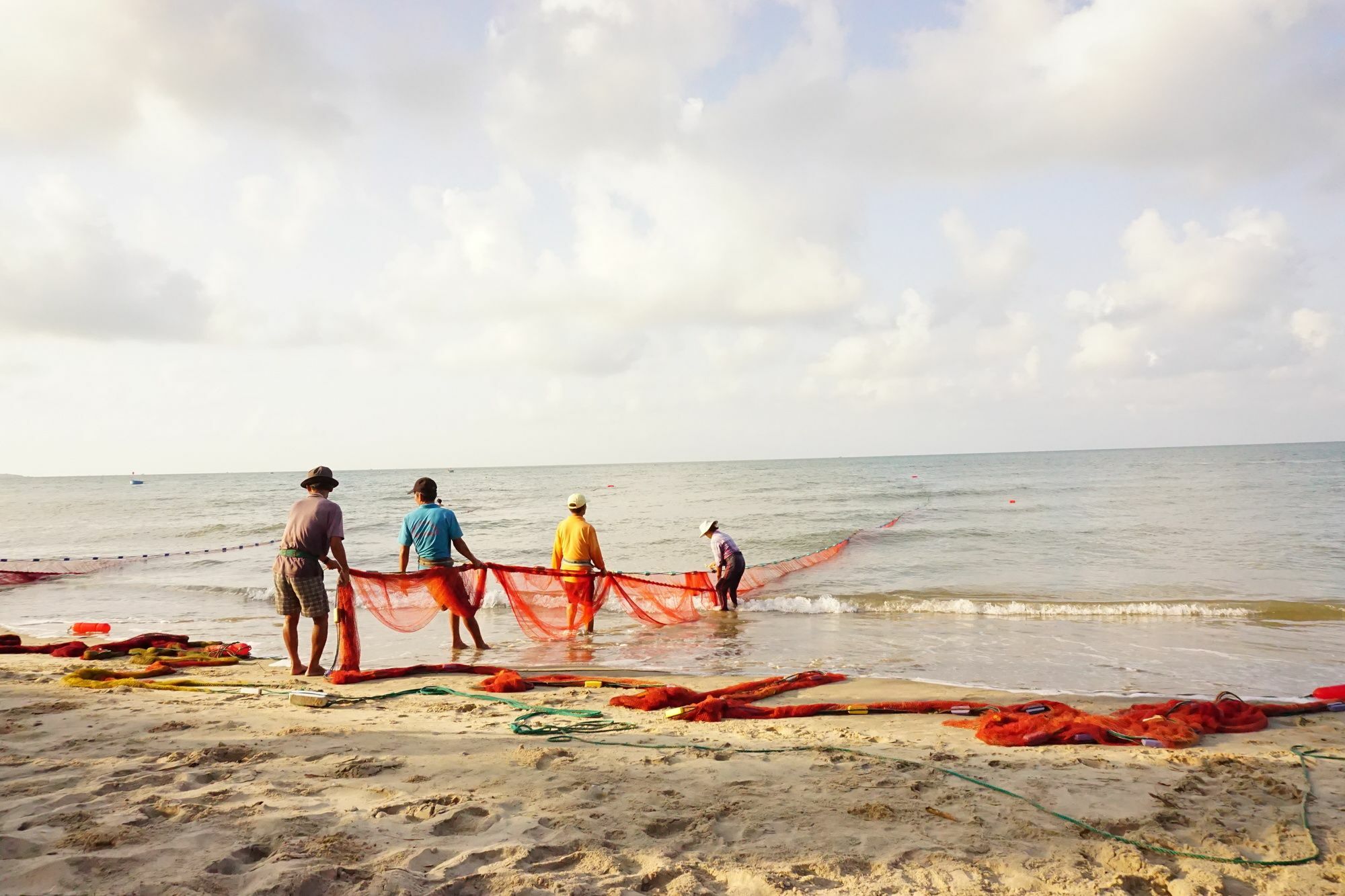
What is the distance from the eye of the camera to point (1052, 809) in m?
3.67

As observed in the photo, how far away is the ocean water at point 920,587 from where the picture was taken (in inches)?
325

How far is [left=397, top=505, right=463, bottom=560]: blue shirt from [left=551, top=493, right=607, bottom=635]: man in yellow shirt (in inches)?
57.6

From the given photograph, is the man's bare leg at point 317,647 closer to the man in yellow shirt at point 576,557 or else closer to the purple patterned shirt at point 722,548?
the man in yellow shirt at point 576,557

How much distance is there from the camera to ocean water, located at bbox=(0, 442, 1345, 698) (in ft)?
27.1

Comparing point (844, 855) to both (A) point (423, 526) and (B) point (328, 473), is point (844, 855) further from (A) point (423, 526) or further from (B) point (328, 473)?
(A) point (423, 526)

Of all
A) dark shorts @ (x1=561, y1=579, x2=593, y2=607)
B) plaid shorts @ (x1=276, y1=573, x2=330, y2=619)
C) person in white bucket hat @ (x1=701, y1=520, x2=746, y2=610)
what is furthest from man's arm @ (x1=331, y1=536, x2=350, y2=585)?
person in white bucket hat @ (x1=701, y1=520, x2=746, y2=610)

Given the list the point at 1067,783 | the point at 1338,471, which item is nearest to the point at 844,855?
the point at 1067,783

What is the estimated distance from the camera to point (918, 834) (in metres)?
3.36

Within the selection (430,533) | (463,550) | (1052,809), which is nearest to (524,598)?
(463,550)

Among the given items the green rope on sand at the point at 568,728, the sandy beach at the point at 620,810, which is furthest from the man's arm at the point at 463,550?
the green rope on sand at the point at 568,728

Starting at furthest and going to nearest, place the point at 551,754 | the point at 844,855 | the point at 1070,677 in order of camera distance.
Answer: the point at 1070,677 → the point at 551,754 → the point at 844,855

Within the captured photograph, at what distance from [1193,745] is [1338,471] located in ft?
202

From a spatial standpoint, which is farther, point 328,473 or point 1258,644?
point 1258,644

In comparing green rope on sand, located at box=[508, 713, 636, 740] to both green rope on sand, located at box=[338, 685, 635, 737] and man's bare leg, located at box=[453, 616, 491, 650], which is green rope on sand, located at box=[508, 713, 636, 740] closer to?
green rope on sand, located at box=[338, 685, 635, 737]
